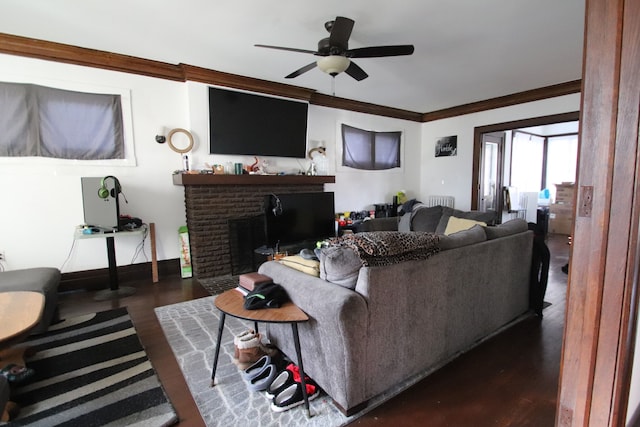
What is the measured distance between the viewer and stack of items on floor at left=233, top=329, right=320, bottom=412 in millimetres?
1658

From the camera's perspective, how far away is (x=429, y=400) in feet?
5.56

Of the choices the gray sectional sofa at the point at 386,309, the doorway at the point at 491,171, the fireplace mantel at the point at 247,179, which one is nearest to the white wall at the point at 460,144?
the doorway at the point at 491,171

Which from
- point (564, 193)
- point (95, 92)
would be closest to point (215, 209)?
point (95, 92)

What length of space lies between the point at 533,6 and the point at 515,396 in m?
2.84

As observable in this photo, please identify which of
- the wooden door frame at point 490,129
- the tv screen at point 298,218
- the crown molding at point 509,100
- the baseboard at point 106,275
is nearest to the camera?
the baseboard at point 106,275

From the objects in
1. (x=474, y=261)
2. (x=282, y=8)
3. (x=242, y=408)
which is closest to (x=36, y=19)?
(x=282, y=8)

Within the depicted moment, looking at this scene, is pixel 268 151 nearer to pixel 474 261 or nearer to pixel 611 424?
pixel 474 261

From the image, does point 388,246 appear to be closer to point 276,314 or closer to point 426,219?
point 276,314

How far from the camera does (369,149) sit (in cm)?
579

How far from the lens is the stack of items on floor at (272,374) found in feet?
5.44

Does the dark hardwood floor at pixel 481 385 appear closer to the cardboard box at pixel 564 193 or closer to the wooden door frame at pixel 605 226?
the wooden door frame at pixel 605 226

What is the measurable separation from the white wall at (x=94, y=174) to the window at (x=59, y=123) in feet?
0.34

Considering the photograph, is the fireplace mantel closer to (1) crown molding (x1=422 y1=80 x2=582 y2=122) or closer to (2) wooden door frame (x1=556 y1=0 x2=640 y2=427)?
(1) crown molding (x1=422 y1=80 x2=582 y2=122)

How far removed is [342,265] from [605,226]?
1005 millimetres
